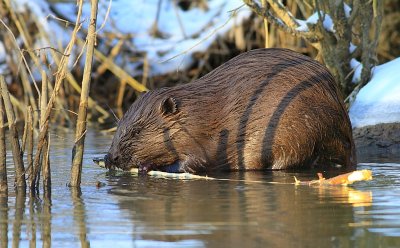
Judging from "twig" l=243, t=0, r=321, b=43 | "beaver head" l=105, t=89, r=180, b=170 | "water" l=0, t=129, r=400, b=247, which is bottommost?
"water" l=0, t=129, r=400, b=247

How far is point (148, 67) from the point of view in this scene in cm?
966

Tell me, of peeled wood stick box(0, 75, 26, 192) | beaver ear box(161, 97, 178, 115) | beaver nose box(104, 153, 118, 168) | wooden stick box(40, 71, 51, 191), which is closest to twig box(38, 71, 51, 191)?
wooden stick box(40, 71, 51, 191)

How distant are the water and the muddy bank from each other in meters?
1.32

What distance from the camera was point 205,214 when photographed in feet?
12.1

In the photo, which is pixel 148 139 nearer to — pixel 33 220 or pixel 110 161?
pixel 110 161

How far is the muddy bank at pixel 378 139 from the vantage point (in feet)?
20.6

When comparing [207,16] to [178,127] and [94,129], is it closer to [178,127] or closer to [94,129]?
[94,129]

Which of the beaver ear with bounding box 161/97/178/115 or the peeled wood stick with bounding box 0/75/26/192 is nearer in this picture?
the peeled wood stick with bounding box 0/75/26/192

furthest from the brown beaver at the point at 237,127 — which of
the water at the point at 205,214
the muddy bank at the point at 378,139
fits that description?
the muddy bank at the point at 378,139

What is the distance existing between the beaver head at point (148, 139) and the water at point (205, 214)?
391 mm

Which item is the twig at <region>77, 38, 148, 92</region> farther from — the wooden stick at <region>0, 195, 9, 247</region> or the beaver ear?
the wooden stick at <region>0, 195, 9, 247</region>

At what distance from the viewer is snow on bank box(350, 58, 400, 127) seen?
6359mm

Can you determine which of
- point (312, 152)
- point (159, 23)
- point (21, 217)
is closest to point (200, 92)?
point (312, 152)

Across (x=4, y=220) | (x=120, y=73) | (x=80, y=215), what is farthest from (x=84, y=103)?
(x=120, y=73)
